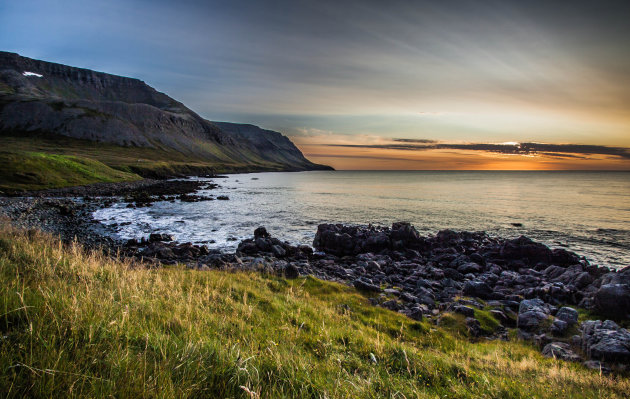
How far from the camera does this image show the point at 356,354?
6.27m

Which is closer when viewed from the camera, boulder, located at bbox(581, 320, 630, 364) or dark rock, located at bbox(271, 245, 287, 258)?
boulder, located at bbox(581, 320, 630, 364)

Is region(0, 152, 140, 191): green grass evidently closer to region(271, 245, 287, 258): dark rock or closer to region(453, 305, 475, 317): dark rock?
region(271, 245, 287, 258): dark rock

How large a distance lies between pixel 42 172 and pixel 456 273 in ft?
254

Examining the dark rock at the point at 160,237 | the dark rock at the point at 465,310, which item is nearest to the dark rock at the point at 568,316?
the dark rock at the point at 465,310

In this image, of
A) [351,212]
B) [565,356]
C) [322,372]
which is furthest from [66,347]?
[351,212]

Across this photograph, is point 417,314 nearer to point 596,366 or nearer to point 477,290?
point 596,366

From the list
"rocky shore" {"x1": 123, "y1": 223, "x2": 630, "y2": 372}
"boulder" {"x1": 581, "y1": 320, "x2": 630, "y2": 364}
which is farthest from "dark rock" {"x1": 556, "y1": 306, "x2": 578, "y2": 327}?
"boulder" {"x1": 581, "y1": 320, "x2": 630, "y2": 364}

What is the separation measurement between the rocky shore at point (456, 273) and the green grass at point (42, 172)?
1765 cm

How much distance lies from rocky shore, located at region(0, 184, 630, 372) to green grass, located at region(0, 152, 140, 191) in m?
17.6

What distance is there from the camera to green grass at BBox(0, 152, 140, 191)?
53.5 meters

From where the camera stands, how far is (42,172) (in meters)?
60.2

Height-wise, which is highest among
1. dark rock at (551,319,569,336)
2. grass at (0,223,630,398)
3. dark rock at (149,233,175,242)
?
grass at (0,223,630,398)

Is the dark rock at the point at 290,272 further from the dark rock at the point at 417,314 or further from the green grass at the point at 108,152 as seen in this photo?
the green grass at the point at 108,152

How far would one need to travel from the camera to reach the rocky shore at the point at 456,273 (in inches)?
488
